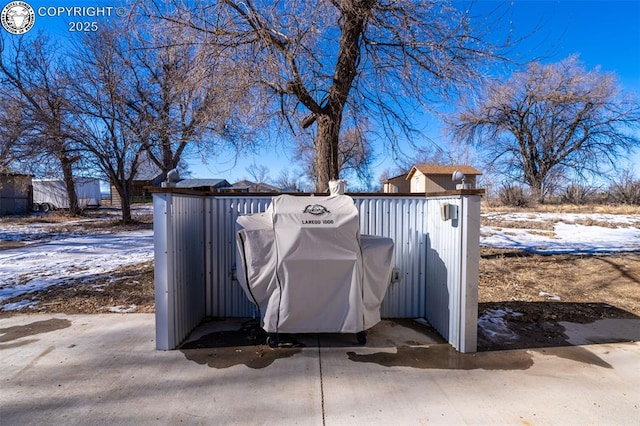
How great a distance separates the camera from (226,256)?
423 cm

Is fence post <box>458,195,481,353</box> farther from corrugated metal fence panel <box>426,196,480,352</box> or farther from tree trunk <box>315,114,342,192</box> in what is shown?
tree trunk <box>315,114,342,192</box>

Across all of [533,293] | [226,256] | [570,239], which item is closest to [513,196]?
[570,239]

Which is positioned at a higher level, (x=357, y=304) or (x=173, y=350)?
(x=357, y=304)

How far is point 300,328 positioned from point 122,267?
5248 mm

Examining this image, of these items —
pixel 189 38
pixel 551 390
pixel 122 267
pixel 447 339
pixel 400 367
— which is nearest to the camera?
pixel 551 390

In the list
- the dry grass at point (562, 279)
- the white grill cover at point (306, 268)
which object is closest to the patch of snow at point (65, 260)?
the white grill cover at point (306, 268)

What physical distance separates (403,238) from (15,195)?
26.7 meters

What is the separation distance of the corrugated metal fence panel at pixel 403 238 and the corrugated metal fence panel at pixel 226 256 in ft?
4.22

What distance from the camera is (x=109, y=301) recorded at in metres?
4.89

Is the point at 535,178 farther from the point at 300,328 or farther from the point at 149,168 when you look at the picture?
the point at 300,328

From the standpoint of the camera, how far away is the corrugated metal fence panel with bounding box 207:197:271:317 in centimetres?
421

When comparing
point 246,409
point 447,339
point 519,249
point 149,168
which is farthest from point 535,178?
point 246,409

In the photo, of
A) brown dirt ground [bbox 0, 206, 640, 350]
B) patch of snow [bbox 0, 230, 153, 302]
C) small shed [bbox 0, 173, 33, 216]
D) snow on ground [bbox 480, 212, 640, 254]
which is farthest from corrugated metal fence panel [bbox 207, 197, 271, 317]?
small shed [bbox 0, 173, 33, 216]

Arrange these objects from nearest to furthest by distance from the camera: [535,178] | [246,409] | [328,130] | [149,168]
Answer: [246,409]
[328,130]
[149,168]
[535,178]
